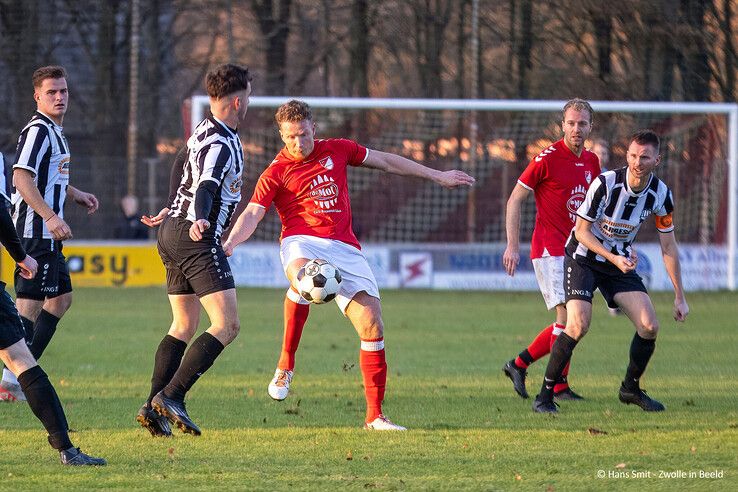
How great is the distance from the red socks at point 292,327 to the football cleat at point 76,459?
2177 millimetres

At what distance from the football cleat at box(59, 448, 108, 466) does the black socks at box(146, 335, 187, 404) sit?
34.4 inches

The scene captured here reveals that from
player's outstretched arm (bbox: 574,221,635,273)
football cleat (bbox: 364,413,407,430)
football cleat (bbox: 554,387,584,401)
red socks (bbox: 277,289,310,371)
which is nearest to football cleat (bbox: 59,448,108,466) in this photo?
football cleat (bbox: 364,413,407,430)

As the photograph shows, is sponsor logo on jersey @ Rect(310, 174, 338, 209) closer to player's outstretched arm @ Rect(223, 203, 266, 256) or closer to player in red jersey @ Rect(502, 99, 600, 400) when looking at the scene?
player's outstretched arm @ Rect(223, 203, 266, 256)

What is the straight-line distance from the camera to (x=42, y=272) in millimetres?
7820

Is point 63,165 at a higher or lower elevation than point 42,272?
higher

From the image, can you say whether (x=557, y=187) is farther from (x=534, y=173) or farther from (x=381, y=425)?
(x=381, y=425)

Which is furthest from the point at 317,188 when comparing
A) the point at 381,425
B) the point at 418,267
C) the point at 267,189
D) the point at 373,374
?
the point at 418,267

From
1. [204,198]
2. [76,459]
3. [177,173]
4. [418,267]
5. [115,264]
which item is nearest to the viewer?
[76,459]

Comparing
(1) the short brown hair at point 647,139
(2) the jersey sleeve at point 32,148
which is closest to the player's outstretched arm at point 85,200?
(2) the jersey sleeve at point 32,148

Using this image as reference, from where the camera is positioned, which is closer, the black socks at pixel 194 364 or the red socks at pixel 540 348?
the black socks at pixel 194 364

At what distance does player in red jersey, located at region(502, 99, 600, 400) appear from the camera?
8297mm

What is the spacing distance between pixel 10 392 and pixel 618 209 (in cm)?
429

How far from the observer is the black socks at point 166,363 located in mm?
6547

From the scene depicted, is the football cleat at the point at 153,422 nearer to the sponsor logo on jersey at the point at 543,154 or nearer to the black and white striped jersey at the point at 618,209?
the black and white striped jersey at the point at 618,209
